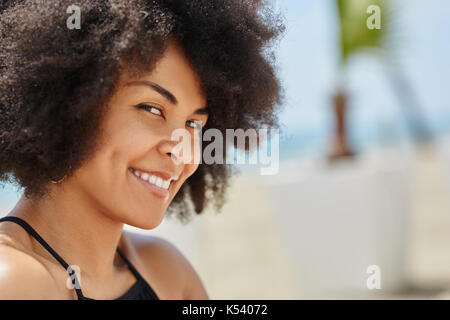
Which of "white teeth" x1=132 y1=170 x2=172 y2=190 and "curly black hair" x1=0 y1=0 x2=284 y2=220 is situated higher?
"curly black hair" x1=0 y1=0 x2=284 y2=220

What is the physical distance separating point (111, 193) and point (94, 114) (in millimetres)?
250

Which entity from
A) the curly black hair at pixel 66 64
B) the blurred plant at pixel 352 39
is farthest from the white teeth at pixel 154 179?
the blurred plant at pixel 352 39

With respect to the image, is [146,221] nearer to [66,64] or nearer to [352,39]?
[66,64]

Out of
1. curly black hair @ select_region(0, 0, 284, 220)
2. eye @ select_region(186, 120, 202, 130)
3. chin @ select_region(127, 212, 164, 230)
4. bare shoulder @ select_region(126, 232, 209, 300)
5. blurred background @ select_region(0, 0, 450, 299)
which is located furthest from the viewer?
blurred background @ select_region(0, 0, 450, 299)

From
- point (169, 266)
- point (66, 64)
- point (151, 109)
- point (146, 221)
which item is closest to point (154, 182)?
point (146, 221)

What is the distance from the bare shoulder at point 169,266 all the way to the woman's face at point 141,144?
598 millimetres

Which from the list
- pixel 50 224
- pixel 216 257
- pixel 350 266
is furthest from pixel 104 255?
pixel 350 266

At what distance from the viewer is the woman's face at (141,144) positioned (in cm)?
198

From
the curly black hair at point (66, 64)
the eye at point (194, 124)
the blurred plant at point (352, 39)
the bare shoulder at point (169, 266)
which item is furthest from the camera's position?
the blurred plant at point (352, 39)

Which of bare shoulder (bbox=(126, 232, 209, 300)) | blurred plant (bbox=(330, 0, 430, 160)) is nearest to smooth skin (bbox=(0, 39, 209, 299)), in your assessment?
bare shoulder (bbox=(126, 232, 209, 300))

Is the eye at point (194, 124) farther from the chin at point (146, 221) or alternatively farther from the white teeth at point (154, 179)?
the chin at point (146, 221)

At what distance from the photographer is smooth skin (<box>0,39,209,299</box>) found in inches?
77.3

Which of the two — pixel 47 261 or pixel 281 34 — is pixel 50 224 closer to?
pixel 47 261

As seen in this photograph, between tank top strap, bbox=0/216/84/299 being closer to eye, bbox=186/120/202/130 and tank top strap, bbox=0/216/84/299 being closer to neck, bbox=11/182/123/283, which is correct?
neck, bbox=11/182/123/283
